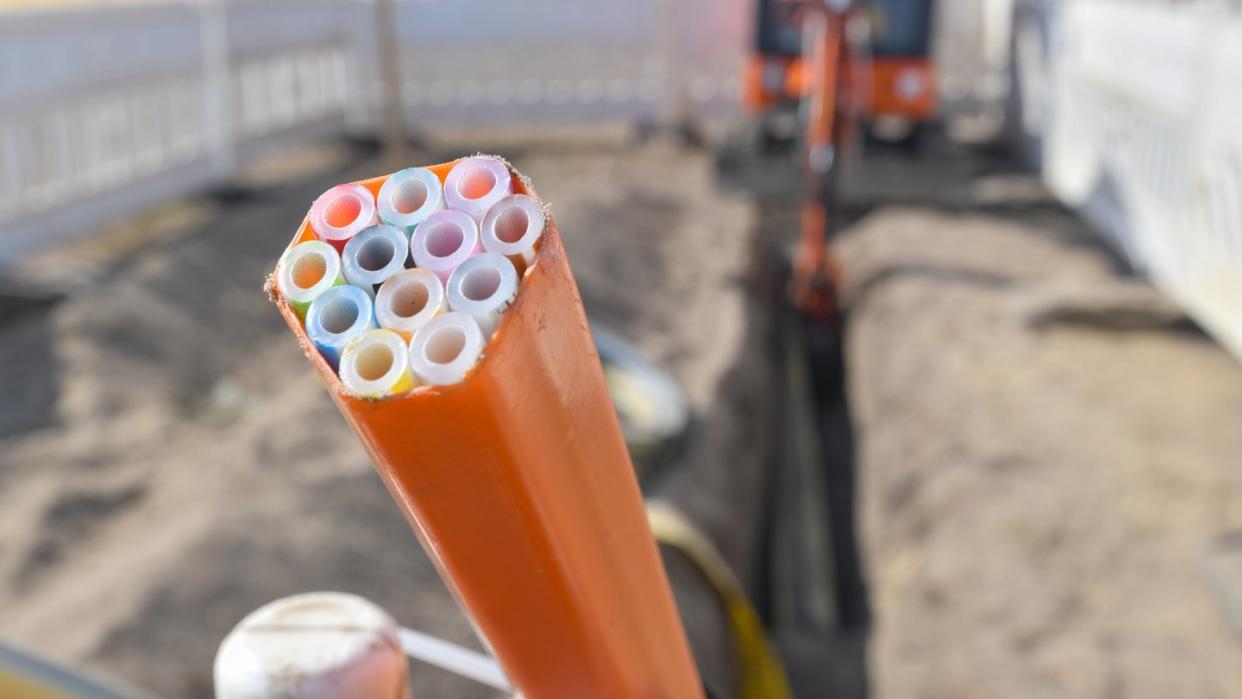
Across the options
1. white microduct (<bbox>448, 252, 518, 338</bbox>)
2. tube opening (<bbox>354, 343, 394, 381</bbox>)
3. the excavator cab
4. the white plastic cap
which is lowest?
the excavator cab

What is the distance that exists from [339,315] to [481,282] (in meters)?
0.13

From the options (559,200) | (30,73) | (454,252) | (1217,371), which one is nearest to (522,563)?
(454,252)

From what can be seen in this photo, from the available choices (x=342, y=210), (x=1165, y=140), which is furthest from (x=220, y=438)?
(x=1165, y=140)

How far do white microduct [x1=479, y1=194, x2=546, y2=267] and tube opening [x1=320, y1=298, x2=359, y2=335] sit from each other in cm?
13

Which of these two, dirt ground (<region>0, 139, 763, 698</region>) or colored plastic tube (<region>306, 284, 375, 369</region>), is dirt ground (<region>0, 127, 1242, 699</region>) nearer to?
dirt ground (<region>0, 139, 763, 698</region>)

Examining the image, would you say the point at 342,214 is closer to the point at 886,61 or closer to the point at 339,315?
the point at 339,315

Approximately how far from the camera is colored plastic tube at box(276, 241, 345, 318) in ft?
3.52

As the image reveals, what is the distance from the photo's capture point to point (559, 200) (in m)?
9.46

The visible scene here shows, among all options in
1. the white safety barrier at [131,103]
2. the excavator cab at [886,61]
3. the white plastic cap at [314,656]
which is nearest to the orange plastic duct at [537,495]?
the white plastic cap at [314,656]

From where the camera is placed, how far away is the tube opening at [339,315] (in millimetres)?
1055

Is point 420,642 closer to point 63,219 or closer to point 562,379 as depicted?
point 562,379

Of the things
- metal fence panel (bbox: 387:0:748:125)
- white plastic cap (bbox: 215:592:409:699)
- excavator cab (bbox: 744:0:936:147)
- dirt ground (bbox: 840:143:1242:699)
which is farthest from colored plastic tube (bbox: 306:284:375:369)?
metal fence panel (bbox: 387:0:748:125)

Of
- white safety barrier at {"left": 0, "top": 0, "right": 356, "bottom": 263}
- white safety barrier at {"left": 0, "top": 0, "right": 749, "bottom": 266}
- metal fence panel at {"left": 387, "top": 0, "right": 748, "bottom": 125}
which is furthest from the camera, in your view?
metal fence panel at {"left": 387, "top": 0, "right": 748, "bottom": 125}

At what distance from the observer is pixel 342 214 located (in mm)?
1133
